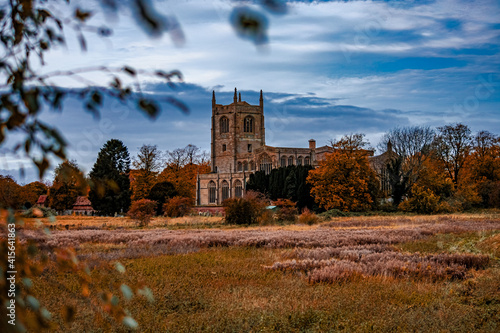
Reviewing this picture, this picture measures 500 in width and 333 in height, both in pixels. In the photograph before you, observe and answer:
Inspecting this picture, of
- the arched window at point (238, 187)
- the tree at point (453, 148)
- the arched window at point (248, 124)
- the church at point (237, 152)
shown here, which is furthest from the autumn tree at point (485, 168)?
the arched window at point (248, 124)

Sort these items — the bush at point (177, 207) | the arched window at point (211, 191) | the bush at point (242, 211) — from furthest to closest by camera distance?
1. the arched window at point (211, 191)
2. the bush at point (177, 207)
3. the bush at point (242, 211)

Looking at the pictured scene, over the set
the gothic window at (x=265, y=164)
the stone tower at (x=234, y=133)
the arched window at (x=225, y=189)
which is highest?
the stone tower at (x=234, y=133)

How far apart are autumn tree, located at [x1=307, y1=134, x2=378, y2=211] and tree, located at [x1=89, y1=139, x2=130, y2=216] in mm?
21803

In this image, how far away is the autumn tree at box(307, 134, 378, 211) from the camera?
4716 cm

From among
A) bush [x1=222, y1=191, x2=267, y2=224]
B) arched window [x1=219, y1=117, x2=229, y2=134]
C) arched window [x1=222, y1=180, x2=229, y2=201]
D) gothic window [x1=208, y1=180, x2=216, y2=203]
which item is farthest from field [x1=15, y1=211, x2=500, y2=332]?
arched window [x1=219, y1=117, x2=229, y2=134]

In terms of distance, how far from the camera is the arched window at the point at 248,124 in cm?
10000

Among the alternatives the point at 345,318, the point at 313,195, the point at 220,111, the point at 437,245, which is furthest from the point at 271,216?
the point at 220,111

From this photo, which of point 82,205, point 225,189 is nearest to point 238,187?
point 225,189

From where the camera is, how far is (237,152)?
320 ft

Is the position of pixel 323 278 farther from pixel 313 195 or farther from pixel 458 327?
pixel 313 195

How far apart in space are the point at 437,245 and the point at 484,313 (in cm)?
1062

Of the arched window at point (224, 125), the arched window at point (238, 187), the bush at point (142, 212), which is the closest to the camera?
the bush at point (142, 212)

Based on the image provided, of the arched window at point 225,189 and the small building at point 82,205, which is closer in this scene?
the small building at point 82,205

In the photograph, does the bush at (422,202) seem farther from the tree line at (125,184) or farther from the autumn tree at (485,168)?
Answer: the tree line at (125,184)
